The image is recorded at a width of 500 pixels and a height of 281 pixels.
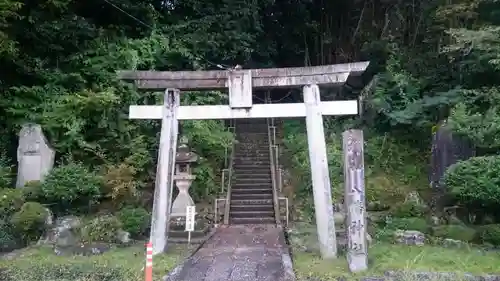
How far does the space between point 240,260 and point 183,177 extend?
184 inches

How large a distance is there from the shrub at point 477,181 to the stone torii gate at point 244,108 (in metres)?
2.79

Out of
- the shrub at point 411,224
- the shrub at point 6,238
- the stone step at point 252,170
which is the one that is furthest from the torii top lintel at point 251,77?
the stone step at point 252,170

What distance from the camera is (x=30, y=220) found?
405 inches

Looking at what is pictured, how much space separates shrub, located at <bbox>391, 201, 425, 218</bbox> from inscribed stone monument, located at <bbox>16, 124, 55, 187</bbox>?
8.73 meters

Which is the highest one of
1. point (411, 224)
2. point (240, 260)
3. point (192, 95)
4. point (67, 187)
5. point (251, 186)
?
point (192, 95)

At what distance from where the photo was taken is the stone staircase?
14.3m

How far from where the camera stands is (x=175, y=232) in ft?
38.0

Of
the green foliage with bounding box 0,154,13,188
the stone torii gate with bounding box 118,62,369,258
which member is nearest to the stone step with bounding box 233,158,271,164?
the green foliage with bounding box 0,154,13,188

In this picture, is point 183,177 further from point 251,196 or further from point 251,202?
point 251,196

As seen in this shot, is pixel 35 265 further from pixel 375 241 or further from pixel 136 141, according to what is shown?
pixel 375 241

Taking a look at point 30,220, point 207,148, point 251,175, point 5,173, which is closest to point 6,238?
point 30,220

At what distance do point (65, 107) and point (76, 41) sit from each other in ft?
9.51

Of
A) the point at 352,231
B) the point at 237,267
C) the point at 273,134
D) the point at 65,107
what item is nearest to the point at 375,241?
the point at 352,231

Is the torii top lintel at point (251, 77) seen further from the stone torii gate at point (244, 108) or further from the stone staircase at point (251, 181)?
the stone staircase at point (251, 181)
